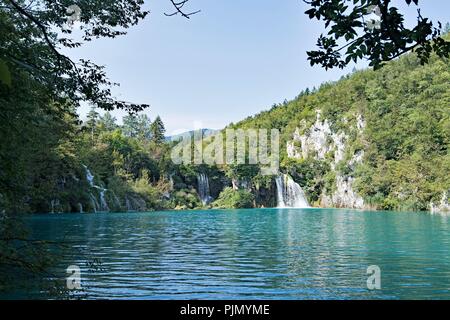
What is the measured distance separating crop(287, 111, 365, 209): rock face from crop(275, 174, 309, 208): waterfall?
3.90 meters

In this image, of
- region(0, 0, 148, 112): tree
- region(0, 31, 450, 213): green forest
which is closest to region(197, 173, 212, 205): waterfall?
region(0, 31, 450, 213): green forest

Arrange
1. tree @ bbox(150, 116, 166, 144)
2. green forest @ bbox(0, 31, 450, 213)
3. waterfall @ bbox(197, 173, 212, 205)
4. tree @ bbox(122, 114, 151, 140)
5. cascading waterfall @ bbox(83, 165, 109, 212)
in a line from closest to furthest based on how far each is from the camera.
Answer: green forest @ bbox(0, 31, 450, 213), cascading waterfall @ bbox(83, 165, 109, 212), waterfall @ bbox(197, 173, 212, 205), tree @ bbox(150, 116, 166, 144), tree @ bbox(122, 114, 151, 140)

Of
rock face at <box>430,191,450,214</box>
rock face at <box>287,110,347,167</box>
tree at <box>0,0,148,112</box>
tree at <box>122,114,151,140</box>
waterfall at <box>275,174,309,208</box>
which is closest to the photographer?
tree at <box>0,0,148,112</box>

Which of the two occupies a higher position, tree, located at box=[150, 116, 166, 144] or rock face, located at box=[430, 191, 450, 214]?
tree, located at box=[150, 116, 166, 144]

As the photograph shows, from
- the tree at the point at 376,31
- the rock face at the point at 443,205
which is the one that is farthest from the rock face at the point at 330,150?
the tree at the point at 376,31

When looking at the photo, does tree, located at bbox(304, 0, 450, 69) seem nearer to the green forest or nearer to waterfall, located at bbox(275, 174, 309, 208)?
the green forest

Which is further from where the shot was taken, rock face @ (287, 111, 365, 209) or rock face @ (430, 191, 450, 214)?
rock face @ (287, 111, 365, 209)

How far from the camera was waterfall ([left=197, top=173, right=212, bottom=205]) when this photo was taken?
8325 cm

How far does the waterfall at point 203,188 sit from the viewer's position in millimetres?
83250

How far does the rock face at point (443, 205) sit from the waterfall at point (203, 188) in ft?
132

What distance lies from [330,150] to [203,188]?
2640 cm

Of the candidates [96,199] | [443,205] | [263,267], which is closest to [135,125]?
[96,199]

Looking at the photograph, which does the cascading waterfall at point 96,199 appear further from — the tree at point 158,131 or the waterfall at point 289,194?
the tree at point 158,131

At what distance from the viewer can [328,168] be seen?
87.9 metres
